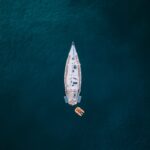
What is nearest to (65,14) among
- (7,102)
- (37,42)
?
(37,42)

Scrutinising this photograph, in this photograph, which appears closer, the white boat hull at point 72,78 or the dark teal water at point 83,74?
the dark teal water at point 83,74

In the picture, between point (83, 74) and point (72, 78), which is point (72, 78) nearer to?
point (72, 78)

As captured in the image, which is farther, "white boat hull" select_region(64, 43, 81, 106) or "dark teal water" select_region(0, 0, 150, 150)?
"white boat hull" select_region(64, 43, 81, 106)

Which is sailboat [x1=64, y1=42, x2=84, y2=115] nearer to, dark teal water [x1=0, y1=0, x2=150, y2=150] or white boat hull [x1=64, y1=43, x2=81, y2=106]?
white boat hull [x1=64, y1=43, x2=81, y2=106]

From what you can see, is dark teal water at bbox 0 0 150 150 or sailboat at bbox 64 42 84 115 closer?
dark teal water at bbox 0 0 150 150

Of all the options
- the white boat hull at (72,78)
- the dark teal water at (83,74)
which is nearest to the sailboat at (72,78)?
the white boat hull at (72,78)

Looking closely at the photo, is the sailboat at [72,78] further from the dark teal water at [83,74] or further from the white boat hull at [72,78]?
the dark teal water at [83,74]

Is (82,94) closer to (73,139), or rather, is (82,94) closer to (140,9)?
(73,139)

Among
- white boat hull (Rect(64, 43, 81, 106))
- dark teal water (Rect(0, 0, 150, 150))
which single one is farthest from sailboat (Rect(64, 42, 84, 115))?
dark teal water (Rect(0, 0, 150, 150))
